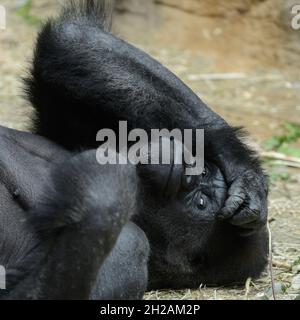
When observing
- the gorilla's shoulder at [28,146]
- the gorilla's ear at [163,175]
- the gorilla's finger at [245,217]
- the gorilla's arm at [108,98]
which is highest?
the gorilla's arm at [108,98]

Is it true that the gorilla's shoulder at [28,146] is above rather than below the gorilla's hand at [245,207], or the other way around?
above

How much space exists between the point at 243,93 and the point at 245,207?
324 cm

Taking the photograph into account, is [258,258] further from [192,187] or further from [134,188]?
[134,188]

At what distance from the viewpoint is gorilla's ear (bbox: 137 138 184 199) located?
103 inches

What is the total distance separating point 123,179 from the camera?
7.15 feet

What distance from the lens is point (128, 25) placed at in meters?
7.14

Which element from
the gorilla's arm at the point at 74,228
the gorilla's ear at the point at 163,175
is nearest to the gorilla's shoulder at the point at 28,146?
the gorilla's ear at the point at 163,175

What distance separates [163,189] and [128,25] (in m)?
4.60

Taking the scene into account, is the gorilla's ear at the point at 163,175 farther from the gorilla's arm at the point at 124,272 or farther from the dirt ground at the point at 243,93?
the dirt ground at the point at 243,93

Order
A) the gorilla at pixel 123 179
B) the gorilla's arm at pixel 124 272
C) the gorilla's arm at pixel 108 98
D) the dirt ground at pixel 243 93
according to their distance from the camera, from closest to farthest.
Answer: the gorilla at pixel 123 179 → the gorilla's arm at pixel 124 272 → the gorilla's arm at pixel 108 98 → the dirt ground at pixel 243 93

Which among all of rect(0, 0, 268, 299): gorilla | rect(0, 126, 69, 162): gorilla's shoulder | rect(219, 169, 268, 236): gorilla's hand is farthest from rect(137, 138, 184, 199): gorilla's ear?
rect(0, 126, 69, 162): gorilla's shoulder

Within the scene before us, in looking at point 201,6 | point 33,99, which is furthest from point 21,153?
point 201,6

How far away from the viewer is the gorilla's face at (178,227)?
2.79 m

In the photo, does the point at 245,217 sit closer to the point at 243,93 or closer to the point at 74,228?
the point at 74,228
